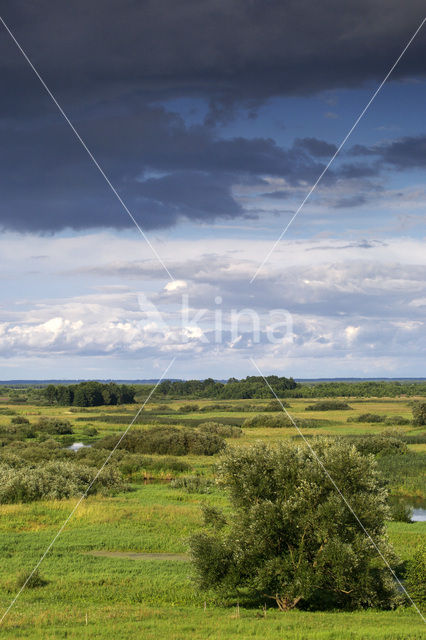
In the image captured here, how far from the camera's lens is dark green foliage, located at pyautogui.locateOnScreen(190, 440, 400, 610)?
24.6 m

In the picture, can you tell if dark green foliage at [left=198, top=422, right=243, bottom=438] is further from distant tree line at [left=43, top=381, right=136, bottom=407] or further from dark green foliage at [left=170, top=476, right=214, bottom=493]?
distant tree line at [left=43, top=381, right=136, bottom=407]

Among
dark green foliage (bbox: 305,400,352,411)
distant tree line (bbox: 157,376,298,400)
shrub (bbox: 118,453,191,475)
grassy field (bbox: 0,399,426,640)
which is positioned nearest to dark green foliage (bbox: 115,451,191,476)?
shrub (bbox: 118,453,191,475)

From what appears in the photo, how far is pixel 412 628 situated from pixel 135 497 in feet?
117

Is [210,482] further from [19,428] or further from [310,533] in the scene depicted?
[19,428]

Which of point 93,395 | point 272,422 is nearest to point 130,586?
point 272,422

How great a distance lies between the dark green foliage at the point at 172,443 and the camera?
86.5 m

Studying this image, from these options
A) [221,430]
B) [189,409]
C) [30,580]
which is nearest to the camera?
[30,580]

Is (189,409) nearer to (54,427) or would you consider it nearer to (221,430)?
(54,427)

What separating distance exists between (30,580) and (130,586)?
4.59m

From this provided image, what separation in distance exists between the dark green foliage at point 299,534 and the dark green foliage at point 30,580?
7.55 m

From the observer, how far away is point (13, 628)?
2078 centimetres

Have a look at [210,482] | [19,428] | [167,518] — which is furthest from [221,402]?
[167,518]

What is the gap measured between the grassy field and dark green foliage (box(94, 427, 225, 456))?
31868 millimetres

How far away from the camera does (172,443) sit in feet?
286
